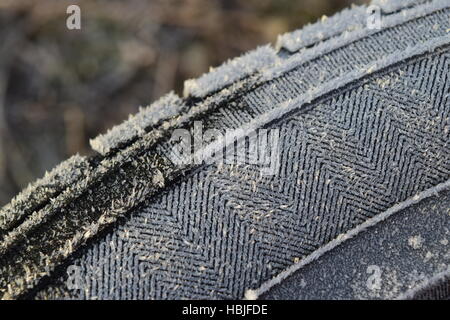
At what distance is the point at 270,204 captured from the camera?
0.73 metres

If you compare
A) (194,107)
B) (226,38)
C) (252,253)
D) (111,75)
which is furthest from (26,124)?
(252,253)

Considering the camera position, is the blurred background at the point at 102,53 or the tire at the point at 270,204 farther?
the blurred background at the point at 102,53

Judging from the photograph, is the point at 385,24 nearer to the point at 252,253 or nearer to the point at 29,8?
the point at 252,253

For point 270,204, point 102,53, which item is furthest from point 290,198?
point 102,53

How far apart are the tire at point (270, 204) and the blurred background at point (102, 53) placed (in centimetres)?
123

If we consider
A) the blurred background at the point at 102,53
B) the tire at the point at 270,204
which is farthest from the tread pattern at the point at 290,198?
the blurred background at the point at 102,53

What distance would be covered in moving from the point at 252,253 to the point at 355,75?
269 mm

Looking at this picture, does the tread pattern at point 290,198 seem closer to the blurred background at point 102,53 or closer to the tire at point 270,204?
the tire at point 270,204

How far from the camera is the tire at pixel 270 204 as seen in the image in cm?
71

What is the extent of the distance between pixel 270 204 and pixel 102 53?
55.6 inches

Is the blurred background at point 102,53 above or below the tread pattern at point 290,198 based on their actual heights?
above

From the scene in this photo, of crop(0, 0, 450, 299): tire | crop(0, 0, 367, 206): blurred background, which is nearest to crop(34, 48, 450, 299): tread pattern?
crop(0, 0, 450, 299): tire

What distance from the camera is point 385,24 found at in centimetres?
83

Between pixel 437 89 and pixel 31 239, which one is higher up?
pixel 437 89
